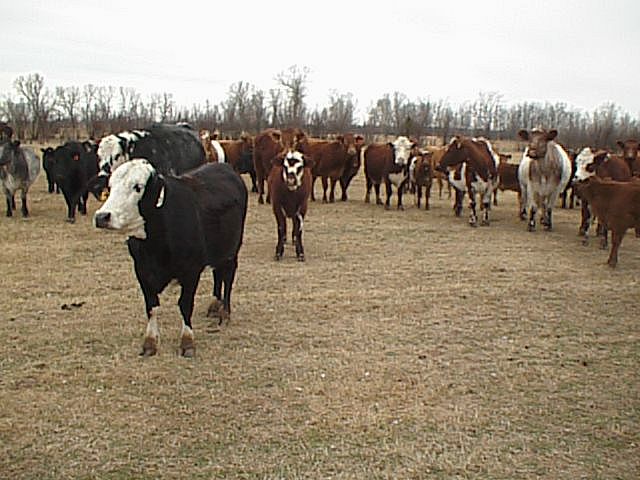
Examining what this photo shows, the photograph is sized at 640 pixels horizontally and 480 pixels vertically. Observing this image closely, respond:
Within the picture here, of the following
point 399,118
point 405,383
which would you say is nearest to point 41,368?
point 405,383

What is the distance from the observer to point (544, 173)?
12438 mm

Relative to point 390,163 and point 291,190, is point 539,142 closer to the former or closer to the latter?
point 390,163

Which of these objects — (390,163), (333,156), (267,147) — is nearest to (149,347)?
(390,163)

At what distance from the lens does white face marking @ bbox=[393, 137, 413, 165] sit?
1544cm

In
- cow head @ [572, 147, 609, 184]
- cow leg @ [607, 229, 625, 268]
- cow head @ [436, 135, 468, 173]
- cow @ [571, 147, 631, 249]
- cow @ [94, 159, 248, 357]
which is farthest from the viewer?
cow head @ [436, 135, 468, 173]

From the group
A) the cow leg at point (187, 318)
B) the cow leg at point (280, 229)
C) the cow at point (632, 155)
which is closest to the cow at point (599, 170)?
the cow at point (632, 155)

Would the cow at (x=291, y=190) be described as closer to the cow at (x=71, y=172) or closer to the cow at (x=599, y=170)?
the cow at (x=71, y=172)

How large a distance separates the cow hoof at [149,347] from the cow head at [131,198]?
946 millimetres

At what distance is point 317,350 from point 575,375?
7.00ft

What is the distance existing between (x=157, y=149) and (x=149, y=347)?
4.12 metres

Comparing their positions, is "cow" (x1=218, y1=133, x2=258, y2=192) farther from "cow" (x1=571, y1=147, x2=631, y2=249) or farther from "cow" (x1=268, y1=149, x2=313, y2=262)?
"cow" (x1=268, y1=149, x2=313, y2=262)

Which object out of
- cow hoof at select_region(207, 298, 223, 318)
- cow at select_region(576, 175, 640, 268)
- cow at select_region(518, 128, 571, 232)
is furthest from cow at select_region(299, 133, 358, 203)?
cow hoof at select_region(207, 298, 223, 318)

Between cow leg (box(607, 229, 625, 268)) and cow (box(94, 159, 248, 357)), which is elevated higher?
cow (box(94, 159, 248, 357))

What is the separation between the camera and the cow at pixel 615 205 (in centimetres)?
911
